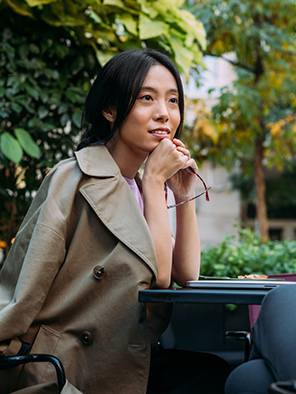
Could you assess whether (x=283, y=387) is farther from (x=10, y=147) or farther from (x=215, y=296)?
(x=10, y=147)

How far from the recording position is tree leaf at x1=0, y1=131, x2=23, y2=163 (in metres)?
2.75

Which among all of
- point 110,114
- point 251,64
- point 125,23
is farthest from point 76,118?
point 251,64

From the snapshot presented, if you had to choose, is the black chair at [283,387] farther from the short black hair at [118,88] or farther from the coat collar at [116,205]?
the short black hair at [118,88]

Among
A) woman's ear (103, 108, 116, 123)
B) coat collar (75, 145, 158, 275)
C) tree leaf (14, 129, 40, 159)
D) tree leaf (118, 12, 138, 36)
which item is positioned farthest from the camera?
tree leaf (118, 12, 138, 36)

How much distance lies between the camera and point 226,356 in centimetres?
292

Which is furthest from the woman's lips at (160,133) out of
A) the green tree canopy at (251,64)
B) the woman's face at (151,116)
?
the green tree canopy at (251,64)

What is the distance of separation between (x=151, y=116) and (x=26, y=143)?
1.20 m

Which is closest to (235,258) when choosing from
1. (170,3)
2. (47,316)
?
(170,3)

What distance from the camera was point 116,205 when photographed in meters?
1.63

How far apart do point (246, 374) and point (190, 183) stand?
93 centimetres

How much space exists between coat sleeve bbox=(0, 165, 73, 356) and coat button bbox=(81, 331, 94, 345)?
0.15 m

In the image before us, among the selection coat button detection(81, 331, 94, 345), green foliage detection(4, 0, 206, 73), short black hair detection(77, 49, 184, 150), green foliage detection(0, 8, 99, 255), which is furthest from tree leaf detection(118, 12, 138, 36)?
coat button detection(81, 331, 94, 345)

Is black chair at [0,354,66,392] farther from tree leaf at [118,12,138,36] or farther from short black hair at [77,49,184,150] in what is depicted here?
tree leaf at [118,12,138,36]

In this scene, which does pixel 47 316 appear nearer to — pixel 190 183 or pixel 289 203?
pixel 190 183
